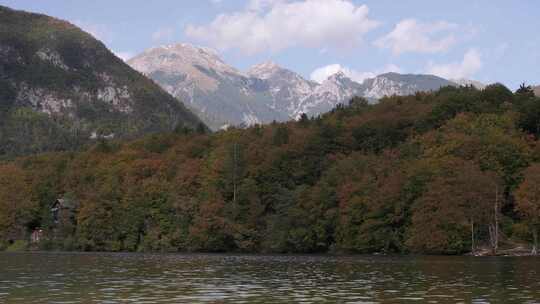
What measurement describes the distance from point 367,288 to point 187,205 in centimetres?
10786

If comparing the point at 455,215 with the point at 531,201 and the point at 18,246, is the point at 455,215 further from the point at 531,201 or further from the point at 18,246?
the point at 18,246

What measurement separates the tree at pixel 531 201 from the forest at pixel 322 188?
0.20 metres

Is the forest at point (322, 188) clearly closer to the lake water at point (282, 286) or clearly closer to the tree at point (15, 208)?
the tree at point (15, 208)

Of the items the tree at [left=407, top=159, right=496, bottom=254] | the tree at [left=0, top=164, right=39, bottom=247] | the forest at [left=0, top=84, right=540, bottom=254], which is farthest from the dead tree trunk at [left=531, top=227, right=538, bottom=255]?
the tree at [left=0, top=164, right=39, bottom=247]

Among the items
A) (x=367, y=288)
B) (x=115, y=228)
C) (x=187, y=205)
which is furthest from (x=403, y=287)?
(x=115, y=228)

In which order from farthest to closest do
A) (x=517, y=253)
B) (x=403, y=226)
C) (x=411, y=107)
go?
(x=411, y=107) → (x=403, y=226) → (x=517, y=253)

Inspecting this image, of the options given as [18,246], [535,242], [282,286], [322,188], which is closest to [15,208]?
[18,246]

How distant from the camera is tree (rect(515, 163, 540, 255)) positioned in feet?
341

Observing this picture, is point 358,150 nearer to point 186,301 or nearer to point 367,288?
point 367,288

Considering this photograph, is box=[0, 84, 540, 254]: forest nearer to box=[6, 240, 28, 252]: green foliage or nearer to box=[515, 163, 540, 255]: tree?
box=[515, 163, 540, 255]: tree

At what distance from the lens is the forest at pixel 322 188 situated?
110875 mm

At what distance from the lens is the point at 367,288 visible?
47188mm

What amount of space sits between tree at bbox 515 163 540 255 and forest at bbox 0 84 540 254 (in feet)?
0.66

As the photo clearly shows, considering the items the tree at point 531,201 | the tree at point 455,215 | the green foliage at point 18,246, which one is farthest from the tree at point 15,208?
the tree at point 531,201
